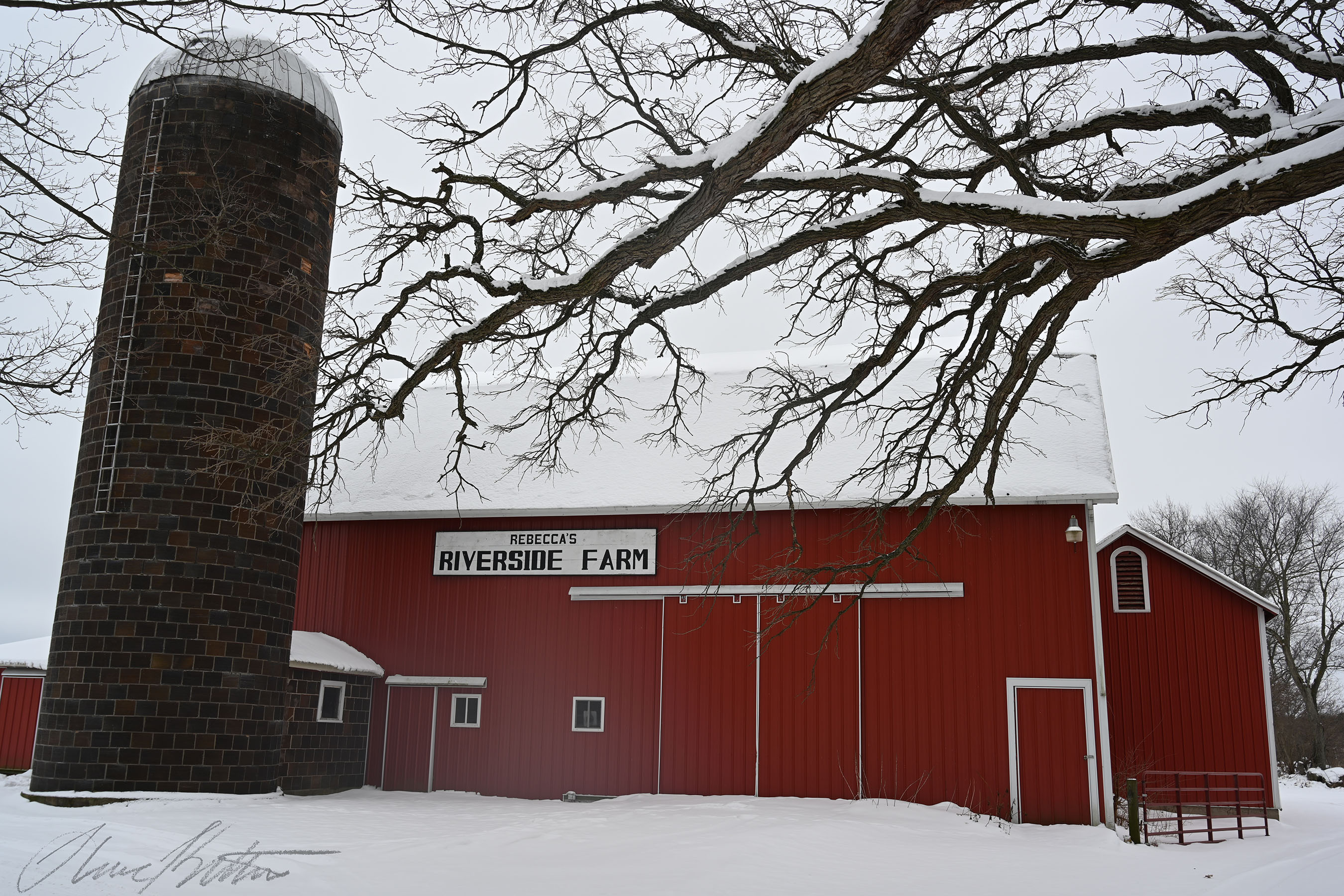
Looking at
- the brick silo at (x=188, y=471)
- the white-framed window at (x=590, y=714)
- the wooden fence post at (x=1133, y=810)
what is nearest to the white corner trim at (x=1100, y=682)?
the wooden fence post at (x=1133, y=810)

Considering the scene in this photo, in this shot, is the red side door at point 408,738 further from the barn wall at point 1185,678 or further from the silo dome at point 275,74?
the barn wall at point 1185,678

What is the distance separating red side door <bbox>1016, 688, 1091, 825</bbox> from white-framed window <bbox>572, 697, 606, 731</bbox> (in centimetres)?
549

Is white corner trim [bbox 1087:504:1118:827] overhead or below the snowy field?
overhead

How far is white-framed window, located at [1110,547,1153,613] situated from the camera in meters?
16.5

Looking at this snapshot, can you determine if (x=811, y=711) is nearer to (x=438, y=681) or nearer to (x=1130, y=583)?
(x=438, y=681)

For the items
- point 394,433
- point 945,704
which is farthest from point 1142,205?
point 394,433

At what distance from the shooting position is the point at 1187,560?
16.3 metres

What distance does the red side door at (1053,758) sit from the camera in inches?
511

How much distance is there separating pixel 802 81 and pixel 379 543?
39.7 ft

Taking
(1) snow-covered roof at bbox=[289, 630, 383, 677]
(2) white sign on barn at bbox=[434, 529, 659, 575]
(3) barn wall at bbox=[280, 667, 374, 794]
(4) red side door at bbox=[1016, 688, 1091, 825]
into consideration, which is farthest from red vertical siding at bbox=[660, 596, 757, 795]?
(3) barn wall at bbox=[280, 667, 374, 794]

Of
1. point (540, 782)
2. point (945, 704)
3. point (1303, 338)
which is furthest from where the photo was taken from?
point (540, 782)

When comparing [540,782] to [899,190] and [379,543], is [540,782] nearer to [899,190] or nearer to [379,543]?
[379,543]

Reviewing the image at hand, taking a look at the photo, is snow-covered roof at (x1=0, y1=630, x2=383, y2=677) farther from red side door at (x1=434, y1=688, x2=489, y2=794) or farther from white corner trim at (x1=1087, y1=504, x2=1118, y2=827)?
white corner trim at (x1=1087, y1=504, x2=1118, y2=827)

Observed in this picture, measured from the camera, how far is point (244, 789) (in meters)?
12.4
